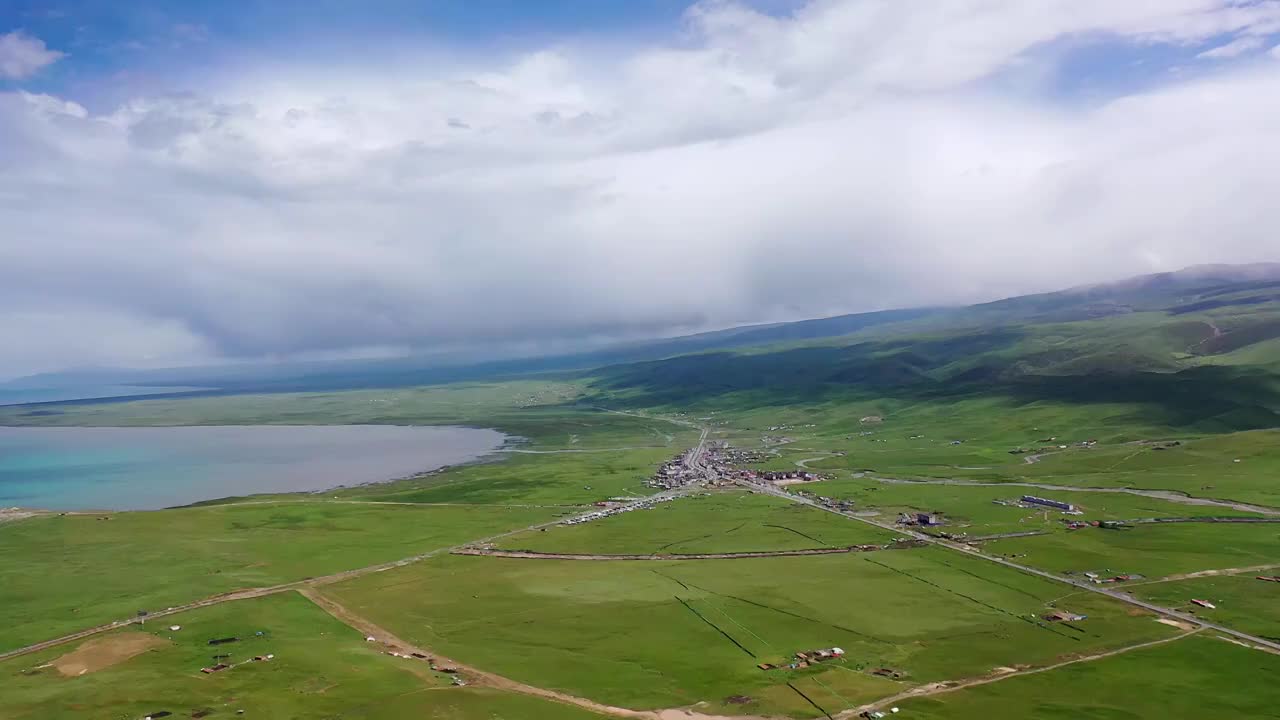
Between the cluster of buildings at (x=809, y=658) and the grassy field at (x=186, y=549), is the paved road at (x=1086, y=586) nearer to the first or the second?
the cluster of buildings at (x=809, y=658)

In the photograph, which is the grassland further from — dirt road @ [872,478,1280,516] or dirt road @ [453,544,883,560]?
dirt road @ [872,478,1280,516]

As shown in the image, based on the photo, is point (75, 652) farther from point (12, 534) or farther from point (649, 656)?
point (12, 534)

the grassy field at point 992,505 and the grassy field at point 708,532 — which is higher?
the grassy field at point 708,532

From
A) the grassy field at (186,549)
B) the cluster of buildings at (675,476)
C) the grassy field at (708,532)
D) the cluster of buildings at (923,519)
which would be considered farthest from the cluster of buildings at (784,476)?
the grassy field at (186,549)

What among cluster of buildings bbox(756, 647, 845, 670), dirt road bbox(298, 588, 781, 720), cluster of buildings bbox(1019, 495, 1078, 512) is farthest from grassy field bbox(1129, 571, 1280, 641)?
dirt road bbox(298, 588, 781, 720)

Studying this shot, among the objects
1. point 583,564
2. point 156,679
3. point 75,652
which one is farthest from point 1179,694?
point 75,652

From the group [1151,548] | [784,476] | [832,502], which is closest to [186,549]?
[832,502]

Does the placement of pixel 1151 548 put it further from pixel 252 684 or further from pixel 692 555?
pixel 252 684
